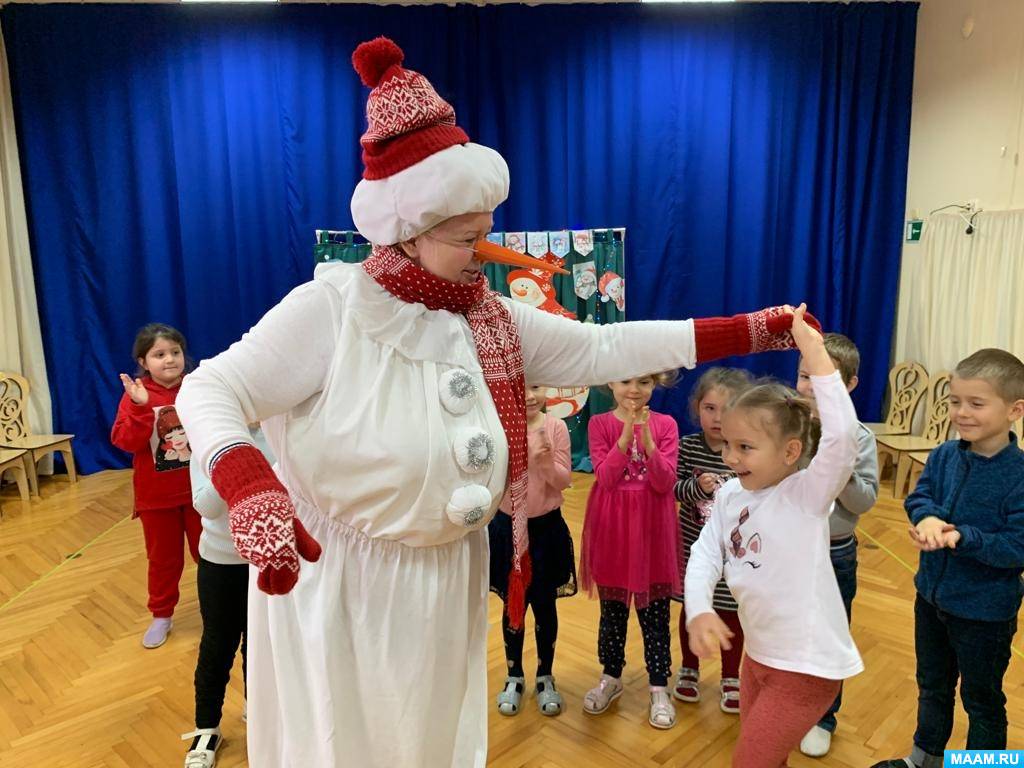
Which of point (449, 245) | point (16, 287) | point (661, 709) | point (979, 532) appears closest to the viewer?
point (449, 245)

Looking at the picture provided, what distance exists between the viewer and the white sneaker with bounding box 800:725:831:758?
91.6 inches

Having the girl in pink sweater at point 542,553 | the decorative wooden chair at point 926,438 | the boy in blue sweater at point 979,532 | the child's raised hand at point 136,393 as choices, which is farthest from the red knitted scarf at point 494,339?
the decorative wooden chair at point 926,438

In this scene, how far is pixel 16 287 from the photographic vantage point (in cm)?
559

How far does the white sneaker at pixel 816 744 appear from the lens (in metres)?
2.33

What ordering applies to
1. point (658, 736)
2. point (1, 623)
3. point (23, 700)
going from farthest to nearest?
1. point (1, 623)
2. point (23, 700)
3. point (658, 736)

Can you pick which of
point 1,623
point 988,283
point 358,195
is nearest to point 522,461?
point 358,195

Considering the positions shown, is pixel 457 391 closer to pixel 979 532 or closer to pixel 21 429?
pixel 979 532

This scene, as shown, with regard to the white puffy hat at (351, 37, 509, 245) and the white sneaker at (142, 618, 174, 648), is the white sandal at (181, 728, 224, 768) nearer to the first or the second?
the white sneaker at (142, 618, 174, 648)

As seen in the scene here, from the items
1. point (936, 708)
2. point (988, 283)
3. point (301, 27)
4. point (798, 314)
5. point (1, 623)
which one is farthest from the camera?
point (301, 27)

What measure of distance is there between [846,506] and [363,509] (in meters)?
1.42

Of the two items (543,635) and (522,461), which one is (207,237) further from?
(522,461)

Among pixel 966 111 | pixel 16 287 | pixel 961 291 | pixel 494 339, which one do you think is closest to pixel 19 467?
pixel 16 287

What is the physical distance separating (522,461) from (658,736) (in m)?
1.37

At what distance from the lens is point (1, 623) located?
335cm
